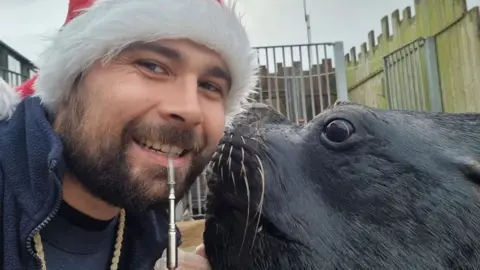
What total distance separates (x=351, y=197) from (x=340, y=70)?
220 inches

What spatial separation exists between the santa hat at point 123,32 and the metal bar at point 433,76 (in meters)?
6.29

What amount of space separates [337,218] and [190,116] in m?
0.52

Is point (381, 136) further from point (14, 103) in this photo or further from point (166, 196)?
point (14, 103)

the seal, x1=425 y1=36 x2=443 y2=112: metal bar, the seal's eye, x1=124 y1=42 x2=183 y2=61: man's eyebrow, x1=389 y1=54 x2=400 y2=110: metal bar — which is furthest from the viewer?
x1=389 y1=54 x2=400 y2=110: metal bar

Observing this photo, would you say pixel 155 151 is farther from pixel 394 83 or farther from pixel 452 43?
pixel 394 83

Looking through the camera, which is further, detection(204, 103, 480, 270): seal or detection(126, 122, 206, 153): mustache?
detection(126, 122, 206, 153): mustache

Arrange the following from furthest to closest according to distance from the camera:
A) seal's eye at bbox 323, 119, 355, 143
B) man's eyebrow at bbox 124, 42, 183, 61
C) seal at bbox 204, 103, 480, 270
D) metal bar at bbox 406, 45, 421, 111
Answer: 1. metal bar at bbox 406, 45, 421, 111
2. man's eyebrow at bbox 124, 42, 183, 61
3. seal's eye at bbox 323, 119, 355, 143
4. seal at bbox 204, 103, 480, 270

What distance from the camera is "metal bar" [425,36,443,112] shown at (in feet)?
25.9

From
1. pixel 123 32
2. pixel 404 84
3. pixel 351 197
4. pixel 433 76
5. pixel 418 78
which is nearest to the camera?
pixel 351 197

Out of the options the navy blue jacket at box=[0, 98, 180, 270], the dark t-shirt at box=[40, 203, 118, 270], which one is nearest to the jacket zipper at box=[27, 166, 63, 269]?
the navy blue jacket at box=[0, 98, 180, 270]

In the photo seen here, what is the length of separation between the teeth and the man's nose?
0.25ft

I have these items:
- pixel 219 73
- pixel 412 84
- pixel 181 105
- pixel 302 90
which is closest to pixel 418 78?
pixel 412 84

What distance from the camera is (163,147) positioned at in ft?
5.88

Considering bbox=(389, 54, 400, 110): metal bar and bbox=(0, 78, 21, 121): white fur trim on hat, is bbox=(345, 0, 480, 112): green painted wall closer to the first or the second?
bbox=(389, 54, 400, 110): metal bar
